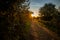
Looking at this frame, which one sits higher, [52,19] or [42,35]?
[52,19]

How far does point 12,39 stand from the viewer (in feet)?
32.8

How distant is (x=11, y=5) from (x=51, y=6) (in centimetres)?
8423

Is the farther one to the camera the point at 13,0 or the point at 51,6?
the point at 51,6

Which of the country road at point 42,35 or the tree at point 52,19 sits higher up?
the tree at point 52,19

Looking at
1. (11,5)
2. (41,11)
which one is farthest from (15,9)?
(41,11)

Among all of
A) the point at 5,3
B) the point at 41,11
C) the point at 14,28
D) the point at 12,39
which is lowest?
the point at 12,39

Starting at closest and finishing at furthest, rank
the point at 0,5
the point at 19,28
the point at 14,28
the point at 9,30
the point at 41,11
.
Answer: the point at 0,5 < the point at 9,30 < the point at 14,28 < the point at 19,28 < the point at 41,11

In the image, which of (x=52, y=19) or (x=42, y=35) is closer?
(x=42, y=35)

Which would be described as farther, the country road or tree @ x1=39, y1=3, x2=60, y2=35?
tree @ x1=39, y1=3, x2=60, y2=35

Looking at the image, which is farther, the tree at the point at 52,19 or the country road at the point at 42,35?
the tree at the point at 52,19

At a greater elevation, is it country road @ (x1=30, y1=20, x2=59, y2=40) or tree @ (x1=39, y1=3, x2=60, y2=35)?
tree @ (x1=39, y1=3, x2=60, y2=35)

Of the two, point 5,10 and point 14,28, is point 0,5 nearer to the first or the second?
point 5,10

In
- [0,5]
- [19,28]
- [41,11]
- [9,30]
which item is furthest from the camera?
[41,11]

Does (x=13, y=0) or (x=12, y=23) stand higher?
(x=13, y=0)
